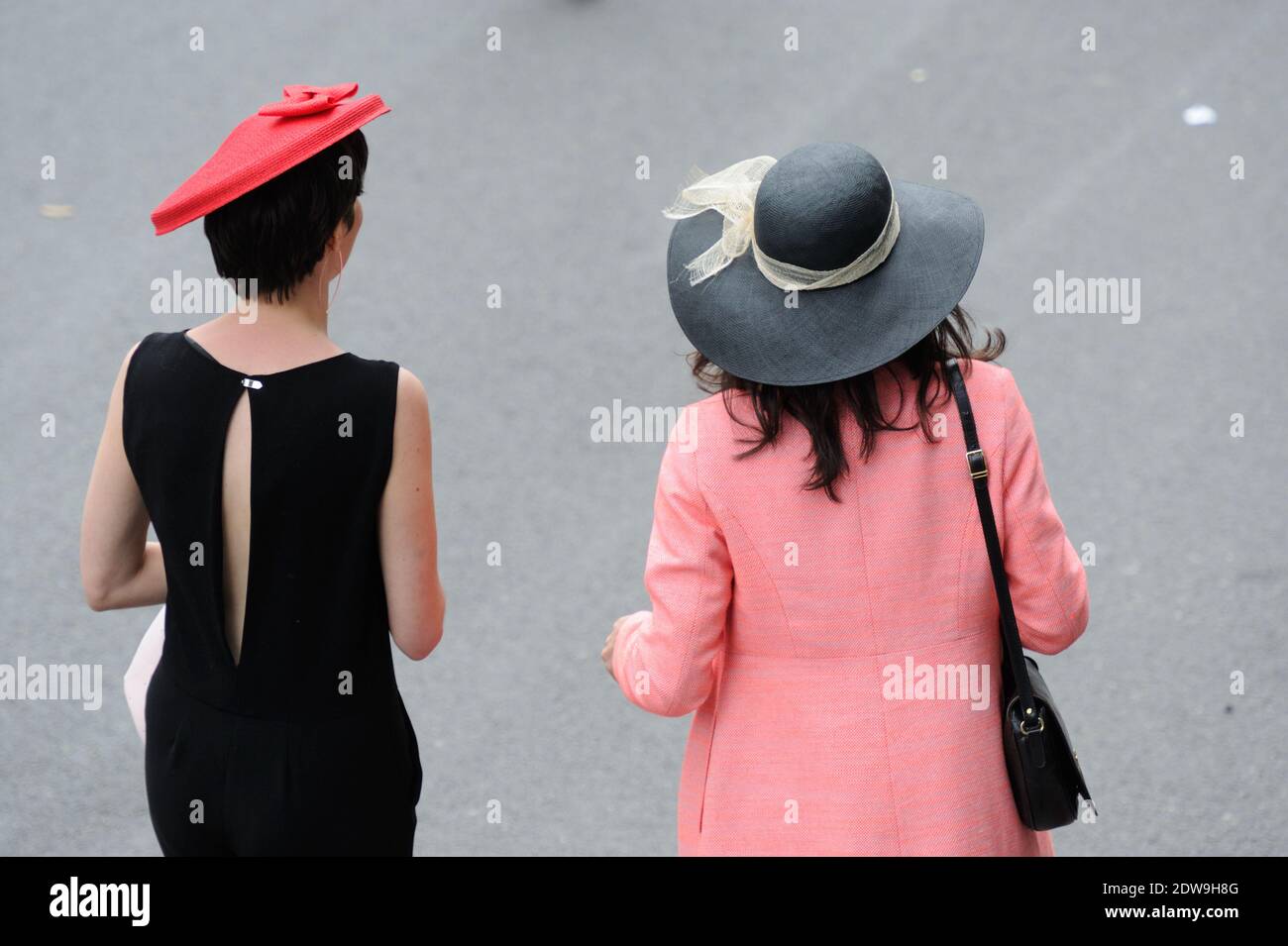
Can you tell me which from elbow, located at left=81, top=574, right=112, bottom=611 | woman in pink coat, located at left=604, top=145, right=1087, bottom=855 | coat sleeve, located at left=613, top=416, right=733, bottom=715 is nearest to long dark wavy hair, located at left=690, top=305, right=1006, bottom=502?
woman in pink coat, located at left=604, top=145, right=1087, bottom=855

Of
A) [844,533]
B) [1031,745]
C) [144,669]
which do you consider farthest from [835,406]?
[144,669]

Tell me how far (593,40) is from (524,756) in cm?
467

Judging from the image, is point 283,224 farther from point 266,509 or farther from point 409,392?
point 266,509

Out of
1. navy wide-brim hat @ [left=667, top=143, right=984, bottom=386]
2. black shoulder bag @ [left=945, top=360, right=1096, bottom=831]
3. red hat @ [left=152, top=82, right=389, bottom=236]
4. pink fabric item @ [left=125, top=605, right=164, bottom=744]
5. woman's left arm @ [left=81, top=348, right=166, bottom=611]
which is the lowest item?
black shoulder bag @ [left=945, top=360, right=1096, bottom=831]

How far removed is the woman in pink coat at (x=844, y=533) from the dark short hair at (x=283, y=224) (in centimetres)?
55

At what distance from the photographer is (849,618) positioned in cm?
205

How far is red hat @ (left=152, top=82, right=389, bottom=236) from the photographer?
195 centimetres

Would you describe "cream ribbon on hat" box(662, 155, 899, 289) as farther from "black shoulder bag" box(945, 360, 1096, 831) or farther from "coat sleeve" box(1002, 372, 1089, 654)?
"black shoulder bag" box(945, 360, 1096, 831)

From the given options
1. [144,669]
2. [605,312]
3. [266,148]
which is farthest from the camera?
[605,312]

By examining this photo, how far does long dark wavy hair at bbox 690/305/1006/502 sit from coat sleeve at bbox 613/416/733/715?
0.37 ft

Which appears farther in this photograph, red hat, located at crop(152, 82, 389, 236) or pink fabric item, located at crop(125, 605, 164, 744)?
pink fabric item, located at crop(125, 605, 164, 744)

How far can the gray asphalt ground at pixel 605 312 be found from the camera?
3.72m

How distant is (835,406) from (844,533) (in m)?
0.19

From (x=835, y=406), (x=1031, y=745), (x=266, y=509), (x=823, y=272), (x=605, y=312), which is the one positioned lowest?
(x=1031, y=745)
